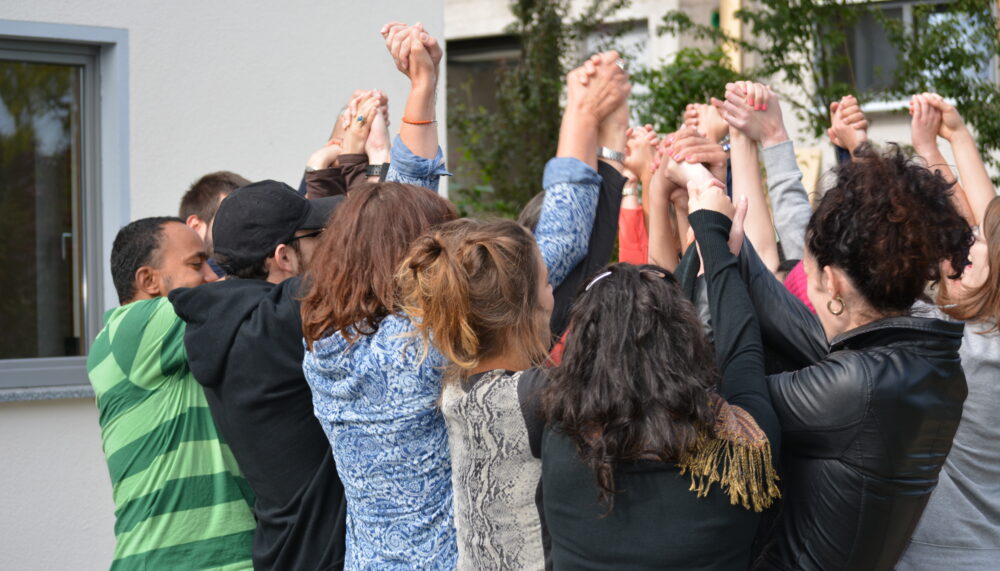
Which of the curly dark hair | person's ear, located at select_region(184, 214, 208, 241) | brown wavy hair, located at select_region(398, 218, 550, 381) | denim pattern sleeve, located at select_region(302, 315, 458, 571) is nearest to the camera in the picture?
the curly dark hair

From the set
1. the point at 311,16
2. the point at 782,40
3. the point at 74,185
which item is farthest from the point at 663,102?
the point at 74,185

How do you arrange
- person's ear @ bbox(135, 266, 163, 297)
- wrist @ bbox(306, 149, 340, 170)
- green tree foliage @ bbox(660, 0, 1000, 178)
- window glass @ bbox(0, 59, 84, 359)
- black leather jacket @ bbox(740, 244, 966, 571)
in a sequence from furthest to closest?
green tree foliage @ bbox(660, 0, 1000, 178) → window glass @ bbox(0, 59, 84, 359) → wrist @ bbox(306, 149, 340, 170) → person's ear @ bbox(135, 266, 163, 297) → black leather jacket @ bbox(740, 244, 966, 571)

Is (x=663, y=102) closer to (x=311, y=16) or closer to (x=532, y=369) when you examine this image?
(x=311, y=16)

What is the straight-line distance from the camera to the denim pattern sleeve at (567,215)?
2.53 meters

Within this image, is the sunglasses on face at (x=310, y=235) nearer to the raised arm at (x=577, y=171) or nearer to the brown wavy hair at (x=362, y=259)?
the brown wavy hair at (x=362, y=259)

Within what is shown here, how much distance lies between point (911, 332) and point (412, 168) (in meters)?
1.29

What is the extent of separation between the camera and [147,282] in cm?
305

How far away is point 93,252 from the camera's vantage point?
15.1 feet

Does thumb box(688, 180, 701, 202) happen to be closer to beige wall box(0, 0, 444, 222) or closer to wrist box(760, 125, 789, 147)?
wrist box(760, 125, 789, 147)

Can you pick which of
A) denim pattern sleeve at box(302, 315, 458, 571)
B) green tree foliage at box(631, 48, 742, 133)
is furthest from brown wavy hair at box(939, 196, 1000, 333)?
green tree foliage at box(631, 48, 742, 133)

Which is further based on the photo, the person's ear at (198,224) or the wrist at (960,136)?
the person's ear at (198,224)

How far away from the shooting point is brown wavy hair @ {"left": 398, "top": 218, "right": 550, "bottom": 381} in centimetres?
215

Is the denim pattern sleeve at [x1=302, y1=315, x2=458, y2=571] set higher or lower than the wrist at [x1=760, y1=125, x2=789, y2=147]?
lower

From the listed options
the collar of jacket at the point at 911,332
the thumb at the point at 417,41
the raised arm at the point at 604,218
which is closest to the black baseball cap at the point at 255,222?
the thumb at the point at 417,41
